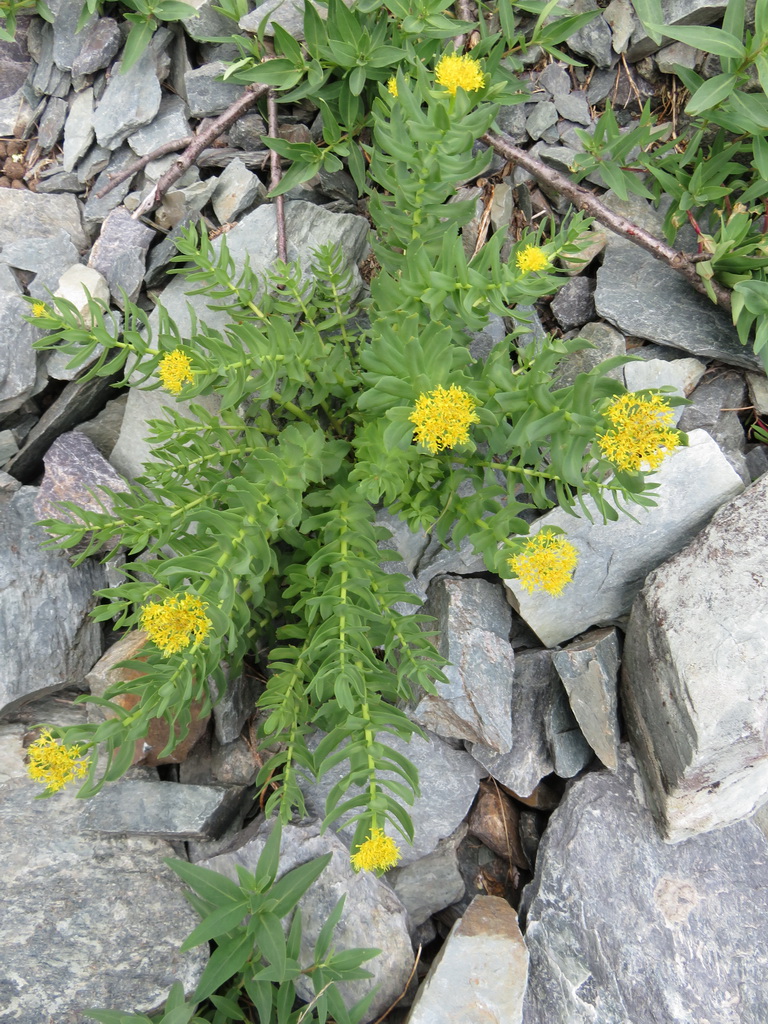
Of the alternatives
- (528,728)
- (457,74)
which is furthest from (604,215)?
(528,728)

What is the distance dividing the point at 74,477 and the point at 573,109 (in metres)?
2.86

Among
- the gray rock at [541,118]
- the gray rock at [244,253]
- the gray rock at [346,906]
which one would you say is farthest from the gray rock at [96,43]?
the gray rock at [346,906]

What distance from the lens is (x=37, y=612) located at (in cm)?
318

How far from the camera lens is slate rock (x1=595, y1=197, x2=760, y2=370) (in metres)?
3.20

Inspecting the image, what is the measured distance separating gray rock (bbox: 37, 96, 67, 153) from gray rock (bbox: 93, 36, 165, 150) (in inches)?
8.5

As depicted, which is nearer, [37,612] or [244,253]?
[37,612]

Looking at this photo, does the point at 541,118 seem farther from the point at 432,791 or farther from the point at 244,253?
the point at 432,791

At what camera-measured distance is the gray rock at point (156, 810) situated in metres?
2.97

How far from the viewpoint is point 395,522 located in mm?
3238

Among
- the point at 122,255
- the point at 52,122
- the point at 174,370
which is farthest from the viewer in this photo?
the point at 52,122

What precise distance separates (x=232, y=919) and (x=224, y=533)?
4.59 feet

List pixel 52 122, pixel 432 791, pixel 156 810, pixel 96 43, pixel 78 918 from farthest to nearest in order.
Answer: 1. pixel 52 122
2. pixel 96 43
3. pixel 432 791
4. pixel 156 810
5. pixel 78 918

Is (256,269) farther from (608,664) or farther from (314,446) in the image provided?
(608,664)

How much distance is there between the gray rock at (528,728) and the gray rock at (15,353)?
2524 millimetres
